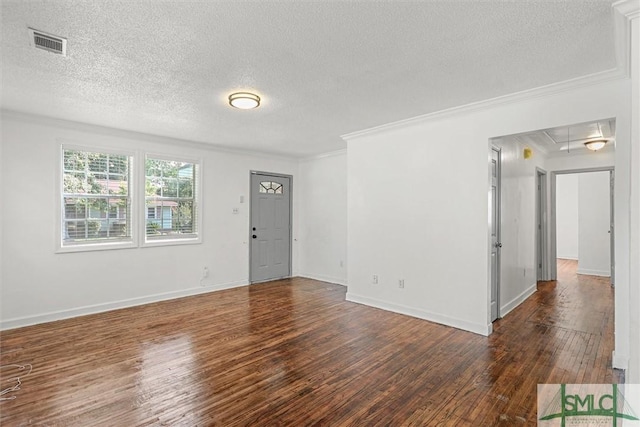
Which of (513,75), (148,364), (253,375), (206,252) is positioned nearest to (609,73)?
(513,75)

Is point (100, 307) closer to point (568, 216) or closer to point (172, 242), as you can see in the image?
point (172, 242)

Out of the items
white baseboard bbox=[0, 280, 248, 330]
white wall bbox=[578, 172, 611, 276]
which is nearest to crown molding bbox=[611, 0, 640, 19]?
white baseboard bbox=[0, 280, 248, 330]

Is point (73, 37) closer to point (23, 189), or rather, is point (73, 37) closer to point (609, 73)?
point (23, 189)

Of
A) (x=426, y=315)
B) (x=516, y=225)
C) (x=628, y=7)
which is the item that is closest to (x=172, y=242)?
(x=426, y=315)

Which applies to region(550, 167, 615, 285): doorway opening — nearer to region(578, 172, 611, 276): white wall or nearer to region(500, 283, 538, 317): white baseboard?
region(578, 172, 611, 276): white wall

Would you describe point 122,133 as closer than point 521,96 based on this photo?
No

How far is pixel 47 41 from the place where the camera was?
2.21 metres

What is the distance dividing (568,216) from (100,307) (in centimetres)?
1192

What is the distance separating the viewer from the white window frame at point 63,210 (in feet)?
13.6

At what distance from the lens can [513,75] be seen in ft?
9.21

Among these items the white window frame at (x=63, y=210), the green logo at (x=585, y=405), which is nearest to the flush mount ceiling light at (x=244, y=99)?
the white window frame at (x=63, y=210)

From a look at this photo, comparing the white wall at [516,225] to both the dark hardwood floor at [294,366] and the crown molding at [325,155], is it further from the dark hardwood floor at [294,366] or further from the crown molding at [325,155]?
the crown molding at [325,155]

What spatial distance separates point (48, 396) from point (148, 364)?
702 millimetres

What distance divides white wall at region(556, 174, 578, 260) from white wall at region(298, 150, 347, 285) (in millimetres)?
7646
